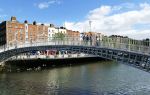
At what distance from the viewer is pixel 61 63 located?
285 ft

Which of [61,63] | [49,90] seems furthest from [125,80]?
[61,63]

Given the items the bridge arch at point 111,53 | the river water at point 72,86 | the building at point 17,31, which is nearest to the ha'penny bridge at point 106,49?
the bridge arch at point 111,53

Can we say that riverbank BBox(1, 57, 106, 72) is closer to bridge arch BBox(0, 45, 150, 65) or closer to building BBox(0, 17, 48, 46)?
bridge arch BBox(0, 45, 150, 65)

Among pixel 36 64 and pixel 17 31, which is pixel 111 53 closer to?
pixel 36 64

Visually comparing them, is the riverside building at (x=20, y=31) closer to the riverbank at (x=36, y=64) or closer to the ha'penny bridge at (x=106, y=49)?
the riverbank at (x=36, y=64)

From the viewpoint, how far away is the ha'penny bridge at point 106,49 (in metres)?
38.9

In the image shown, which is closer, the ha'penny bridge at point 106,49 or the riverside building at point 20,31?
the ha'penny bridge at point 106,49

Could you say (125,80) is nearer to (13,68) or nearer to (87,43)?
(87,43)

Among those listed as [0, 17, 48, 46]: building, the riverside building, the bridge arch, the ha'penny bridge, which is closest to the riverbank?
the ha'penny bridge

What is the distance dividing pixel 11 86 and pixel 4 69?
23.1 metres

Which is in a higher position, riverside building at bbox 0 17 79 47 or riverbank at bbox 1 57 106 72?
riverside building at bbox 0 17 79 47

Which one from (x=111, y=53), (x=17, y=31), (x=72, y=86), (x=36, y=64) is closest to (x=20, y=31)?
(x=17, y=31)

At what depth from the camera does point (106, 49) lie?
43.4 meters

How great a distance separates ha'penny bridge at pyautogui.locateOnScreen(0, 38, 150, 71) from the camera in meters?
38.9
